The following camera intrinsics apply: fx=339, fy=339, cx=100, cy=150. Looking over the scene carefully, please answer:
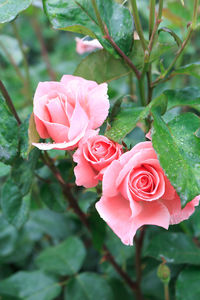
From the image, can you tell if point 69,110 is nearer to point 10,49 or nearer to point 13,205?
point 13,205

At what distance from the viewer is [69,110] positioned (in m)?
0.48

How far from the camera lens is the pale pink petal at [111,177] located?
0.43 m

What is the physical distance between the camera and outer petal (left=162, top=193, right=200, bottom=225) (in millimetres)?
447

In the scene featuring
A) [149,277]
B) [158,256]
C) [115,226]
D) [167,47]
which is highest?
[167,47]

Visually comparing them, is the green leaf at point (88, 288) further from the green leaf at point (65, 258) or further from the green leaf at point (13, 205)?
the green leaf at point (13, 205)

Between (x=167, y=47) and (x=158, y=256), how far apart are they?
415 mm

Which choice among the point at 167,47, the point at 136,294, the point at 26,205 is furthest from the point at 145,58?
the point at 136,294

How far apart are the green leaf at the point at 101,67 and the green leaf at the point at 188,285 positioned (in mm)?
431

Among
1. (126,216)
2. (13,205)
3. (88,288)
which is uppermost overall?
(126,216)

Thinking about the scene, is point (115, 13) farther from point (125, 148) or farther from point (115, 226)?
point (115, 226)

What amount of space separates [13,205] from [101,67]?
0.33 m

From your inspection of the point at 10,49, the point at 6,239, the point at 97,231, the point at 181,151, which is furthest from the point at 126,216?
the point at 10,49

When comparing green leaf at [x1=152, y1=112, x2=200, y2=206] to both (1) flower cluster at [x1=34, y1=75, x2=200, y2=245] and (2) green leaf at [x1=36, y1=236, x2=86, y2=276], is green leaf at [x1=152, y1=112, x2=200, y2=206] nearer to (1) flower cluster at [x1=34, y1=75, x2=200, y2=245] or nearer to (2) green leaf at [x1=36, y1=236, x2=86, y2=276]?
(1) flower cluster at [x1=34, y1=75, x2=200, y2=245]

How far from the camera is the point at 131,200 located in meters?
0.43
